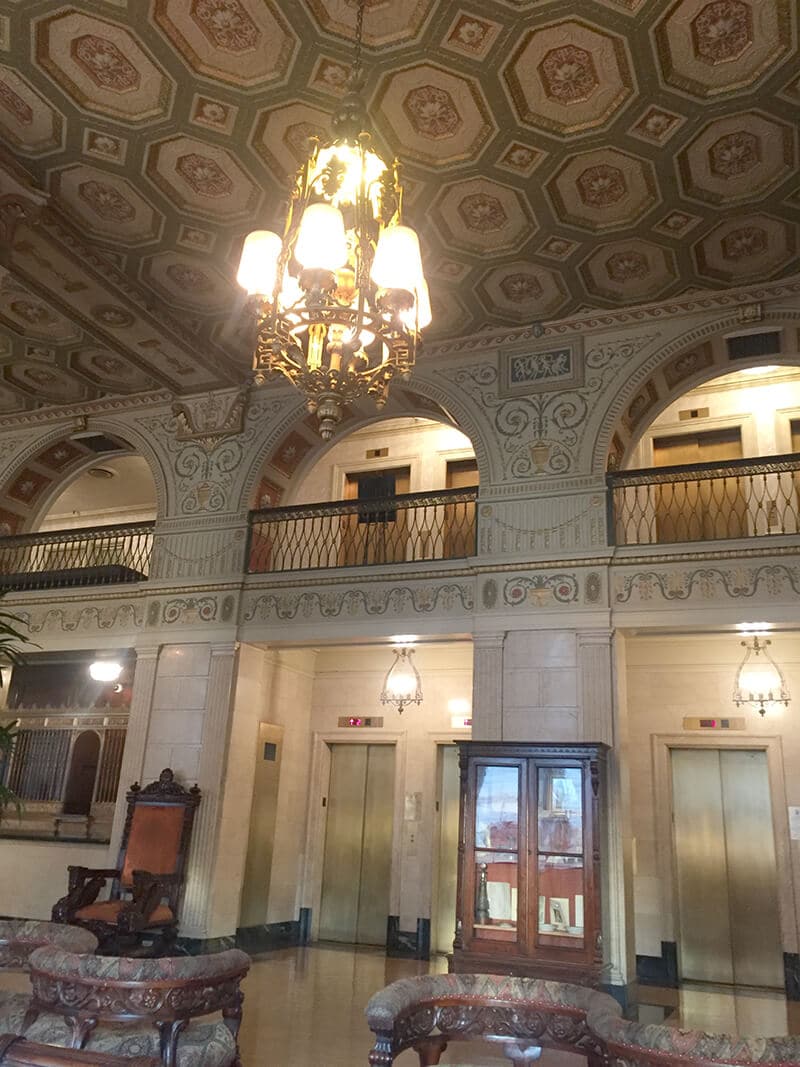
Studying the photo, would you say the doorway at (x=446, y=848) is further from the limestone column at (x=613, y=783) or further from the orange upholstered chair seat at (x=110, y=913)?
the orange upholstered chair seat at (x=110, y=913)

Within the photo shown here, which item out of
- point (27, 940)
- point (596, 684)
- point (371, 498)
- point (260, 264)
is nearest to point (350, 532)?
point (371, 498)

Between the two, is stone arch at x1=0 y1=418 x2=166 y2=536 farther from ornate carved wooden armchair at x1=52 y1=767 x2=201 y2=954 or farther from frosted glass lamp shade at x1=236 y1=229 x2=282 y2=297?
frosted glass lamp shade at x1=236 y1=229 x2=282 y2=297

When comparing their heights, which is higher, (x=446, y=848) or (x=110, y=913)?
(x=446, y=848)

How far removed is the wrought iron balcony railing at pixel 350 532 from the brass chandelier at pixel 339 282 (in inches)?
140

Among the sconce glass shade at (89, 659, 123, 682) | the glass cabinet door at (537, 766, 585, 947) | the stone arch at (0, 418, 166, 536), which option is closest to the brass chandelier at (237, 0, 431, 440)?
the glass cabinet door at (537, 766, 585, 947)

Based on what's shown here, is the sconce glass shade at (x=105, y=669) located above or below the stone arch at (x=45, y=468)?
below

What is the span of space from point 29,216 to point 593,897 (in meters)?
7.19

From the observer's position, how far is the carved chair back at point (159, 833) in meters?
8.27

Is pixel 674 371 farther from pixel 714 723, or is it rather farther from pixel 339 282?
pixel 339 282

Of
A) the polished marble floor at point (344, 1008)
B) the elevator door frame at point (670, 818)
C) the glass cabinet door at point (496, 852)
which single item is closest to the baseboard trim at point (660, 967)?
the elevator door frame at point (670, 818)

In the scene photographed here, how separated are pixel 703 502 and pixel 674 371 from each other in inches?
53.5

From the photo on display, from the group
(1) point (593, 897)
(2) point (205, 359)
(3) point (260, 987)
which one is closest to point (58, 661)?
(2) point (205, 359)

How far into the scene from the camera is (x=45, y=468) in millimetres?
11648

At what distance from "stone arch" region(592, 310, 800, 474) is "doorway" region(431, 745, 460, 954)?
13.5ft
